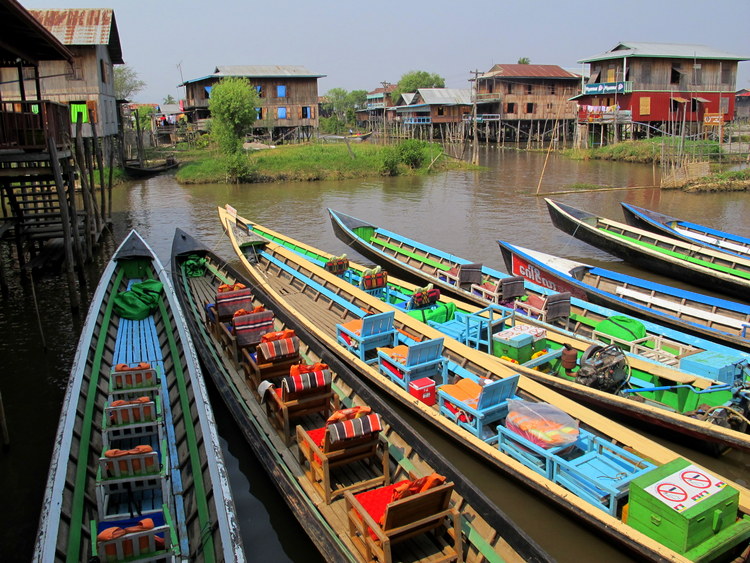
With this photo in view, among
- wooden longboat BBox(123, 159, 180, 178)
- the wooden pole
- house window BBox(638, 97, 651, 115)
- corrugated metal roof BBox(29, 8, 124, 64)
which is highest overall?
corrugated metal roof BBox(29, 8, 124, 64)

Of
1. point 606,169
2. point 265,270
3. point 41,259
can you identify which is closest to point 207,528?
point 265,270

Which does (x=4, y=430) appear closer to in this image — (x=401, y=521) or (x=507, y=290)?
(x=401, y=521)

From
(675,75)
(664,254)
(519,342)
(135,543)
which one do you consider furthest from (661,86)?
(135,543)

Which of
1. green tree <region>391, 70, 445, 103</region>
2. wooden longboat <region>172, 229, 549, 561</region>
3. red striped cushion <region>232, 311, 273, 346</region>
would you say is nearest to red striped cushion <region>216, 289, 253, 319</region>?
wooden longboat <region>172, 229, 549, 561</region>

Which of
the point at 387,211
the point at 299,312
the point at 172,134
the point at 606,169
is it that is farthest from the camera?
the point at 172,134

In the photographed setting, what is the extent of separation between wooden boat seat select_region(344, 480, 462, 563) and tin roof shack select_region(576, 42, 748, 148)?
4789 cm

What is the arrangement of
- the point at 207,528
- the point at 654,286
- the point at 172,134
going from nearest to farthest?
1. the point at 207,528
2. the point at 654,286
3. the point at 172,134

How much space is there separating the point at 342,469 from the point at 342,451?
548 millimetres

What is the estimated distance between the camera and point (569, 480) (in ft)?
22.6

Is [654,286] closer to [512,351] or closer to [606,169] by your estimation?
[512,351]

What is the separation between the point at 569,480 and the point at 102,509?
4927 millimetres

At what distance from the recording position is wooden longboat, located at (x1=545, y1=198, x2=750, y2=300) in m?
15.3

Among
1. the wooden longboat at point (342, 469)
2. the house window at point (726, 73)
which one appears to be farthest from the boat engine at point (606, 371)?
the house window at point (726, 73)

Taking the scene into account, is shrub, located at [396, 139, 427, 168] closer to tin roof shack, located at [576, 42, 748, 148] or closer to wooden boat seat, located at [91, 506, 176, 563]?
tin roof shack, located at [576, 42, 748, 148]
